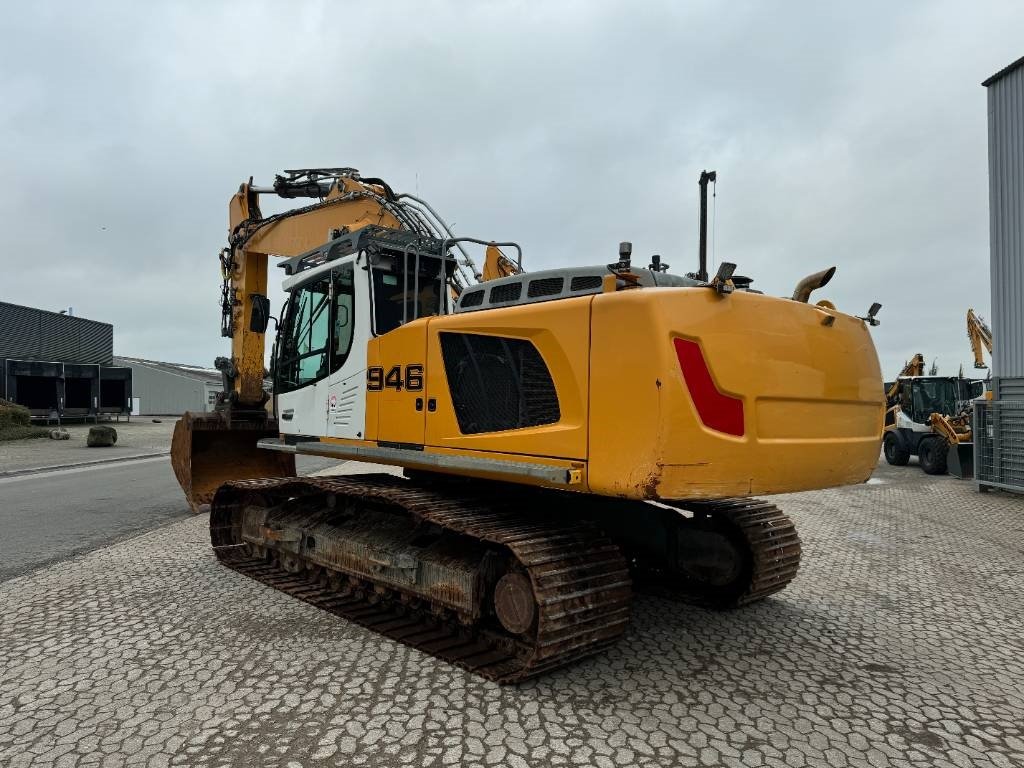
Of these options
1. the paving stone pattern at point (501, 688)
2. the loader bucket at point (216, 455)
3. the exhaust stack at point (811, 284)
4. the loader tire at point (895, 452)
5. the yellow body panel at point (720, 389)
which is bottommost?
the paving stone pattern at point (501, 688)

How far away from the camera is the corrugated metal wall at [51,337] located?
31.7 metres

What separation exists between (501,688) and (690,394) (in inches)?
77.0

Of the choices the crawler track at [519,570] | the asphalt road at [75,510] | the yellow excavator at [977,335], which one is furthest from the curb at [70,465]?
the yellow excavator at [977,335]

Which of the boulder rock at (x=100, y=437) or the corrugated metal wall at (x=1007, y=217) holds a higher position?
the corrugated metal wall at (x=1007, y=217)

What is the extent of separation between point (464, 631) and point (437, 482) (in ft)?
4.05

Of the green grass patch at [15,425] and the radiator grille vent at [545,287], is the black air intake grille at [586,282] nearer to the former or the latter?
the radiator grille vent at [545,287]

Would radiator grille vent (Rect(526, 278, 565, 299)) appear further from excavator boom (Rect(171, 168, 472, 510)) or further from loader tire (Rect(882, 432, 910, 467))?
loader tire (Rect(882, 432, 910, 467))

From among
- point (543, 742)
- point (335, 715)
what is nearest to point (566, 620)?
point (543, 742)

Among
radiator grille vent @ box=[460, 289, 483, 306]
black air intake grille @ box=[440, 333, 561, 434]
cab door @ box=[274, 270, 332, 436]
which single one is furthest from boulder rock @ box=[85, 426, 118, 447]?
black air intake grille @ box=[440, 333, 561, 434]

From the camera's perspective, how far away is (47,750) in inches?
118

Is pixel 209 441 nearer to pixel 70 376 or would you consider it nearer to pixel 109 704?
pixel 109 704

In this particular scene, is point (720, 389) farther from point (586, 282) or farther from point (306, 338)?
point (306, 338)

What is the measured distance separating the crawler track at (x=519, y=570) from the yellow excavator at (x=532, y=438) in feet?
0.05

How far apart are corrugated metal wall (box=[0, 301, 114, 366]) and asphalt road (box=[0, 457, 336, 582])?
2194 centimetres
